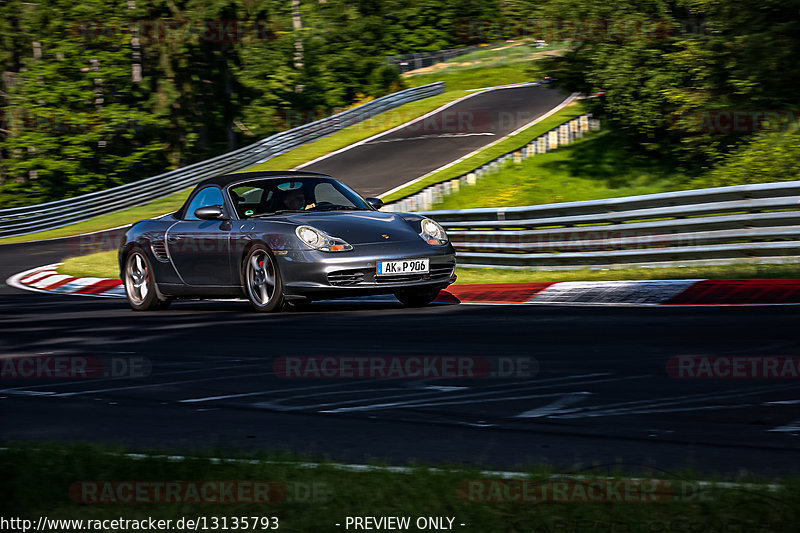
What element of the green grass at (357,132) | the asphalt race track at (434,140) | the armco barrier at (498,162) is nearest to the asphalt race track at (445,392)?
the armco barrier at (498,162)

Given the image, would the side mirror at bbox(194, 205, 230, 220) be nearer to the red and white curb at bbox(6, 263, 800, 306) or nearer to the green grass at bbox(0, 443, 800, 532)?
the red and white curb at bbox(6, 263, 800, 306)

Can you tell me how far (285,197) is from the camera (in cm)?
1195

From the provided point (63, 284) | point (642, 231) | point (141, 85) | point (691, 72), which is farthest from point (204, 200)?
point (141, 85)

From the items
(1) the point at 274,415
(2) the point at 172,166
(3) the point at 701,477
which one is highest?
(3) the point at 701,477

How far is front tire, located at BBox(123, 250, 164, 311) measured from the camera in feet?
42.4

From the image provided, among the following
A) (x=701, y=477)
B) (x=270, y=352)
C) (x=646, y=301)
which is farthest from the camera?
(x=646, y=301)

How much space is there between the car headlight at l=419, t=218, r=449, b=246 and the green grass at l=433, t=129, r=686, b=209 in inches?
640

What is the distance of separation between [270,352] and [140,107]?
4269cm

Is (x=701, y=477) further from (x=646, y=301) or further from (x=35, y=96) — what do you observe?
(x=35, y=96)

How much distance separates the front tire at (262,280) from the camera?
11.0 meters

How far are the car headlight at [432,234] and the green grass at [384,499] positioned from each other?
23.0 ft

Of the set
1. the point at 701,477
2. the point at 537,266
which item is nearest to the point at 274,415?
the point at 701,477

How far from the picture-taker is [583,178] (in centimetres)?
3209

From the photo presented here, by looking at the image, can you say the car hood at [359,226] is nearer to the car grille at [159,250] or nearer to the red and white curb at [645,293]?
the red and white curb at [645,293]
